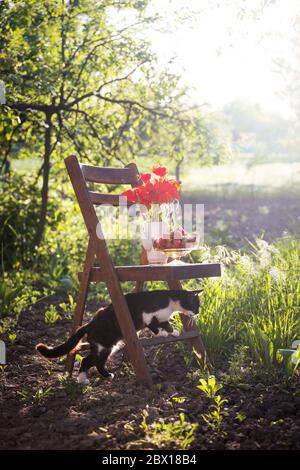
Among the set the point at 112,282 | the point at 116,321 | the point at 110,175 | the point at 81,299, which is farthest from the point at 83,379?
the point at 110,175

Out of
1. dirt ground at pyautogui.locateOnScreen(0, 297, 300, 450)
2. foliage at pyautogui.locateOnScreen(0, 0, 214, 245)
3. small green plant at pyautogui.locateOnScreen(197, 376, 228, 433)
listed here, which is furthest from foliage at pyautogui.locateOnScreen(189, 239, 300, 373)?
foliage at pyautogui.locateOnScreen(0, 0, 214, 245)

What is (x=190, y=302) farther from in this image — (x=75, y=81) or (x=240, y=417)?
(x=75, y=81)

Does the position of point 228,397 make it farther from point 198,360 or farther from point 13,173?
point 13,173

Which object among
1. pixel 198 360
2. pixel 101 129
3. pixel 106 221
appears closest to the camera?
pixel 198 360

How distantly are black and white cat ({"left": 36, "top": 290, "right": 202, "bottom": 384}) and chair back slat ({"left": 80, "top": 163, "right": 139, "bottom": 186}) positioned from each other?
2.96ft

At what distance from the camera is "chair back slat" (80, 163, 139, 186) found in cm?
429

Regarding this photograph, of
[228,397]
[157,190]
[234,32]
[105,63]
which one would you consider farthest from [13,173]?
[228,397]

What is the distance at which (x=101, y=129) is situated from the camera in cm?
791

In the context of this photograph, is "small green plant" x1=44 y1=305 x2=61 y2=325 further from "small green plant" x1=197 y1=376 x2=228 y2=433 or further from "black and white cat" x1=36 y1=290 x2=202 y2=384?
"small green plant" x1=197 y1=376 x2=228 y2=433

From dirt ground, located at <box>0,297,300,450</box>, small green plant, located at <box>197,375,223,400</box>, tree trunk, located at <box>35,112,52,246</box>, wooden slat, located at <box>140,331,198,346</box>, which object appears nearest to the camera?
dirt ground, located at <box>0,297,300,450</box>

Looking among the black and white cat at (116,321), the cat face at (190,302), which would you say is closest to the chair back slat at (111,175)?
the black and white cat at (116,321)

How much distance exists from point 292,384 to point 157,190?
155 cm

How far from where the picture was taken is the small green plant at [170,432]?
2914 mm

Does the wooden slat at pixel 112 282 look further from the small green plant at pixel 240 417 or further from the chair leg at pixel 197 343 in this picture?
the small green plant at pixel 240 417
